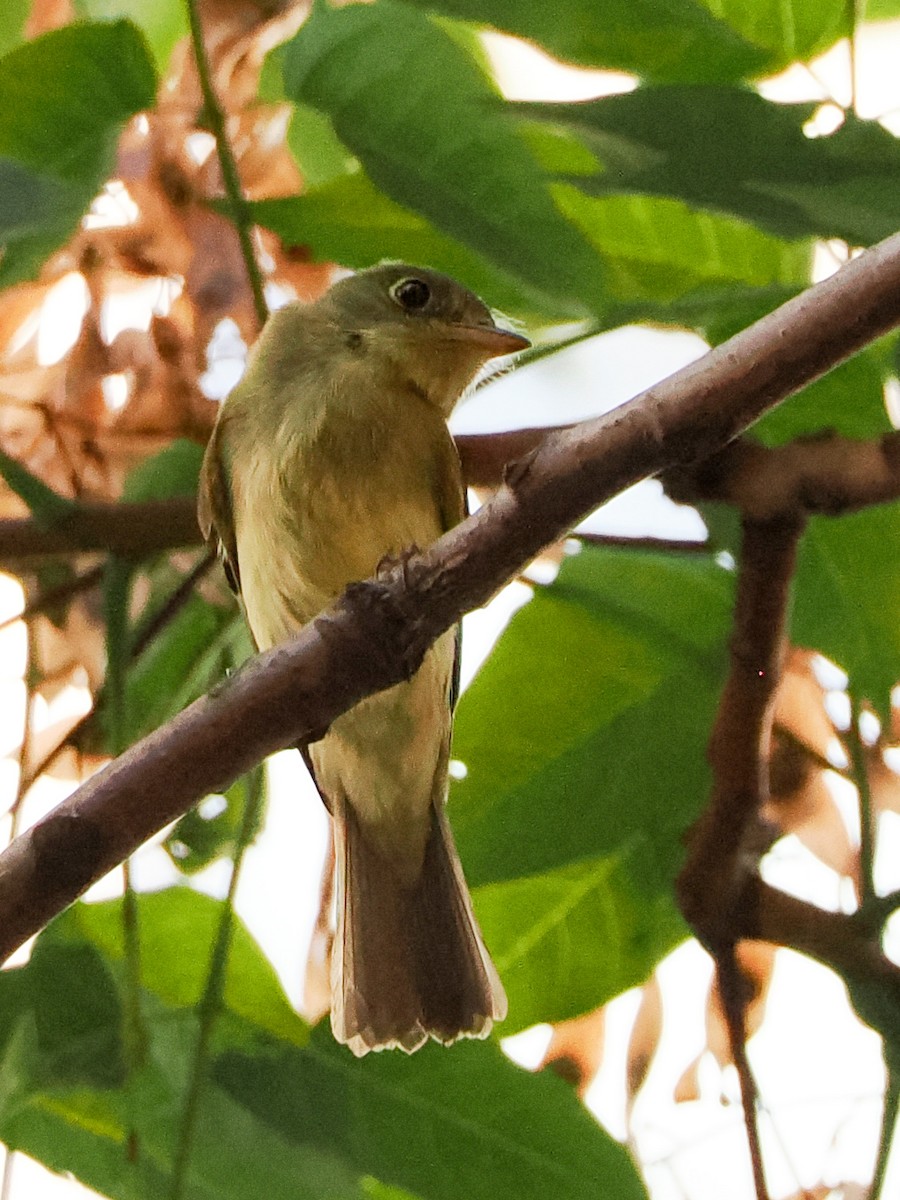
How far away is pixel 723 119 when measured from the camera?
0.72 m

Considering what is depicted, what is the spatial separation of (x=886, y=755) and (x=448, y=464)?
347mm

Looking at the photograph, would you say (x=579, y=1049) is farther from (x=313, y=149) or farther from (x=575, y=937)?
(x=313, y=149)

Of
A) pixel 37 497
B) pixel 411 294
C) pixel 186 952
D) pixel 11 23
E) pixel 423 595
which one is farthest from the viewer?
pixel 411 294

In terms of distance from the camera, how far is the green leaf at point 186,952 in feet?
3.08

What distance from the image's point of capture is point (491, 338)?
1.10 m

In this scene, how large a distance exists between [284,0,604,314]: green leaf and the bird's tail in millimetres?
356

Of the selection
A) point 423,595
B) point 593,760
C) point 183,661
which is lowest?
point 423,595

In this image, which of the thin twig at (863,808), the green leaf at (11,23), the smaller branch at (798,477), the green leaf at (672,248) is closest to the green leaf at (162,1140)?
the thin twig at (863,808)

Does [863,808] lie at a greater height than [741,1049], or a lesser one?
greater

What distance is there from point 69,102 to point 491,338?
350mm

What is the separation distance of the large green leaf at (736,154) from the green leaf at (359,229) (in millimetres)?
186

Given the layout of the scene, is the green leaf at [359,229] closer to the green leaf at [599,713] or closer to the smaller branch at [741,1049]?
the green leaf at [599,713]

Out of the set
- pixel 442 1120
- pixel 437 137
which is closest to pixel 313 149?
pixel 437 137

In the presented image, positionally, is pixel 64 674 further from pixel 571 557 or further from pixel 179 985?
pixel 571 557
